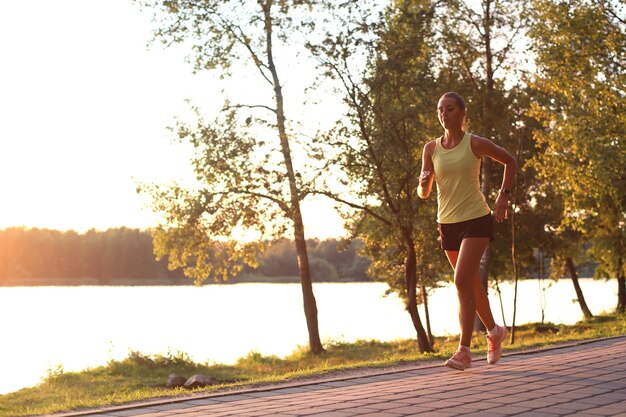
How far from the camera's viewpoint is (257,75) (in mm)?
28922

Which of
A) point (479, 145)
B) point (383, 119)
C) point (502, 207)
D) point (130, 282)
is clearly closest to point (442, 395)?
point (502, 207)

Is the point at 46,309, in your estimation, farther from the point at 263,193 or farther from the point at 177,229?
the point at 263,193

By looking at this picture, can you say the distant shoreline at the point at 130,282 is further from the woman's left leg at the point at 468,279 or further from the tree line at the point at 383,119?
the woman's left leg at the point at 468,279

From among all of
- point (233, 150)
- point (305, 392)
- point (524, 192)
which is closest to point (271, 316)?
point (524, 192)

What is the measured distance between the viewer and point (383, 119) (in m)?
21.0

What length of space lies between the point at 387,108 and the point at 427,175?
13493mm

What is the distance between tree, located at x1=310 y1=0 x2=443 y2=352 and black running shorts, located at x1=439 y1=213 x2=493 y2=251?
13.1 meters

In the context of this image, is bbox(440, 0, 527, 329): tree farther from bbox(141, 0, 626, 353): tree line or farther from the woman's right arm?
the woman's right arm

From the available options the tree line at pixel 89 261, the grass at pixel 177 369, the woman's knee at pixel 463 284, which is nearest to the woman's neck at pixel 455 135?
the woman's knee at pixel 463 284

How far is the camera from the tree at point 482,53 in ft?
90.6

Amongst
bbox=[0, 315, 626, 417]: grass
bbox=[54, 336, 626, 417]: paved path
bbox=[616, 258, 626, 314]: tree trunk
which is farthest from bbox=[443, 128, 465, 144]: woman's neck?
bbox=[616, 258, 626, 314]: tree trunk

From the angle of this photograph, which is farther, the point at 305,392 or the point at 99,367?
the point at 99,367

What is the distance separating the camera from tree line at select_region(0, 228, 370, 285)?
94.8m

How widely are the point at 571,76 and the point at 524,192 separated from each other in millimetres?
12097
